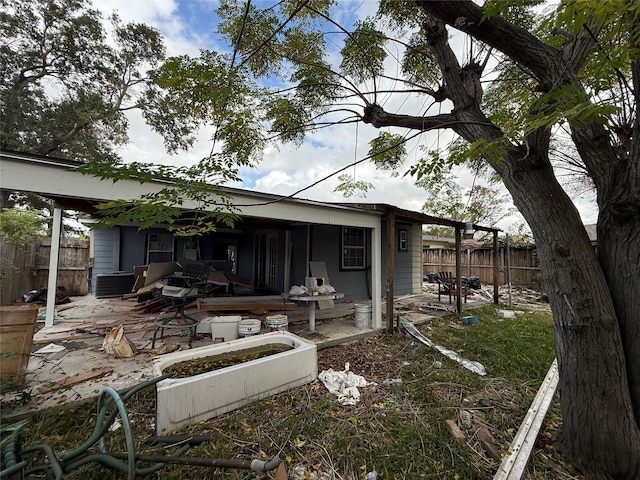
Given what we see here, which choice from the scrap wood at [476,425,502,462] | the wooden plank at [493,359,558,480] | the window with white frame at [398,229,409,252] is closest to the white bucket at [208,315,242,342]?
the scrap wood at [476,425,502,462]

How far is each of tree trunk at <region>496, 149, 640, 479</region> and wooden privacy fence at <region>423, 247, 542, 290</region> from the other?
827cm

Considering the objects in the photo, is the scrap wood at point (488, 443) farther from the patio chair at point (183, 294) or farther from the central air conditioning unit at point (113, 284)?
the central air conditioning unit at point (113, 284)

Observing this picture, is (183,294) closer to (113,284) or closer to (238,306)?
(238,306)

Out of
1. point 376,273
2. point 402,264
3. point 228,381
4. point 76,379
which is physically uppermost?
point 402,264

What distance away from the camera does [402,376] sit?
3588mm

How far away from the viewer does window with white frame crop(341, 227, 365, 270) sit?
7938mm

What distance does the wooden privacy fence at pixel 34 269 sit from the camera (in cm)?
602

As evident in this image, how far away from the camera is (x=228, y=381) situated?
2.66 m

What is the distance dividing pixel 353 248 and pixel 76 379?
6.52 meters

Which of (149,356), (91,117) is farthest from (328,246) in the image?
(91,117)

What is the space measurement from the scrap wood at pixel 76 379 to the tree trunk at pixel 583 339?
4.66 meters

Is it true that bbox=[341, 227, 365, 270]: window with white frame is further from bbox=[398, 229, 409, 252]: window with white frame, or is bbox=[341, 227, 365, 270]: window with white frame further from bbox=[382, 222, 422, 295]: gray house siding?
bbox=[398, 229, 409, 252]: window with white frame

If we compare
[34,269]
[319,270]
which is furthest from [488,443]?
[34,269]

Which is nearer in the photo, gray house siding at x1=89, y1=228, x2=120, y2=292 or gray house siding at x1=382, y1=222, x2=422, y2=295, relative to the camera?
gray house siding at x1=89, y1=228, x2=120, y2=292
